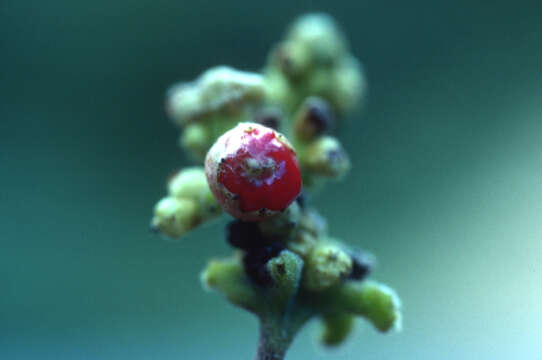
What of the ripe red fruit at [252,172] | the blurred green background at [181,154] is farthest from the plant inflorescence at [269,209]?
the blurred green background at [181,154]

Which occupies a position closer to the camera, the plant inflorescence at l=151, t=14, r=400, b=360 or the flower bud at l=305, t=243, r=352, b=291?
the plant inflorescence at l=151, t=14, r=400, b=360

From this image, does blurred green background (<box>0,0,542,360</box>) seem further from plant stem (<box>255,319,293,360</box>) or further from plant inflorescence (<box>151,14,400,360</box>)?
plant stem (<box>255,319,293,360</box>)

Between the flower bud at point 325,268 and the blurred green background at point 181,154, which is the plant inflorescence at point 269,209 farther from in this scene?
the blurred green background at point 181,154

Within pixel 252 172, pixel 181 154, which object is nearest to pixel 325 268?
pixel 252 172

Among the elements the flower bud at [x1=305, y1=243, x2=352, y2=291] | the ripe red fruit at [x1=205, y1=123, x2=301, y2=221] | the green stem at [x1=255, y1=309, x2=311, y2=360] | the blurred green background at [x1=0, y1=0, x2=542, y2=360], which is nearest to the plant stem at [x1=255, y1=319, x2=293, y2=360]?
the green stem at [x1=255, y1=309, x2=311, y2=360]

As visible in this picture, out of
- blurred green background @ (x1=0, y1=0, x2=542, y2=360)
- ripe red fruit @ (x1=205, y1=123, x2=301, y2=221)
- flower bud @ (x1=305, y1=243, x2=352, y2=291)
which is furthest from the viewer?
blurred green background @ (x1=0, y1=0, x2=542, y2=360)

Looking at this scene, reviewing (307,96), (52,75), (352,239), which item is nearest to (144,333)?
(352,239)

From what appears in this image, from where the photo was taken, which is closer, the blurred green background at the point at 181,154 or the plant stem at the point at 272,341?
the plant stem at the point at 272,341
